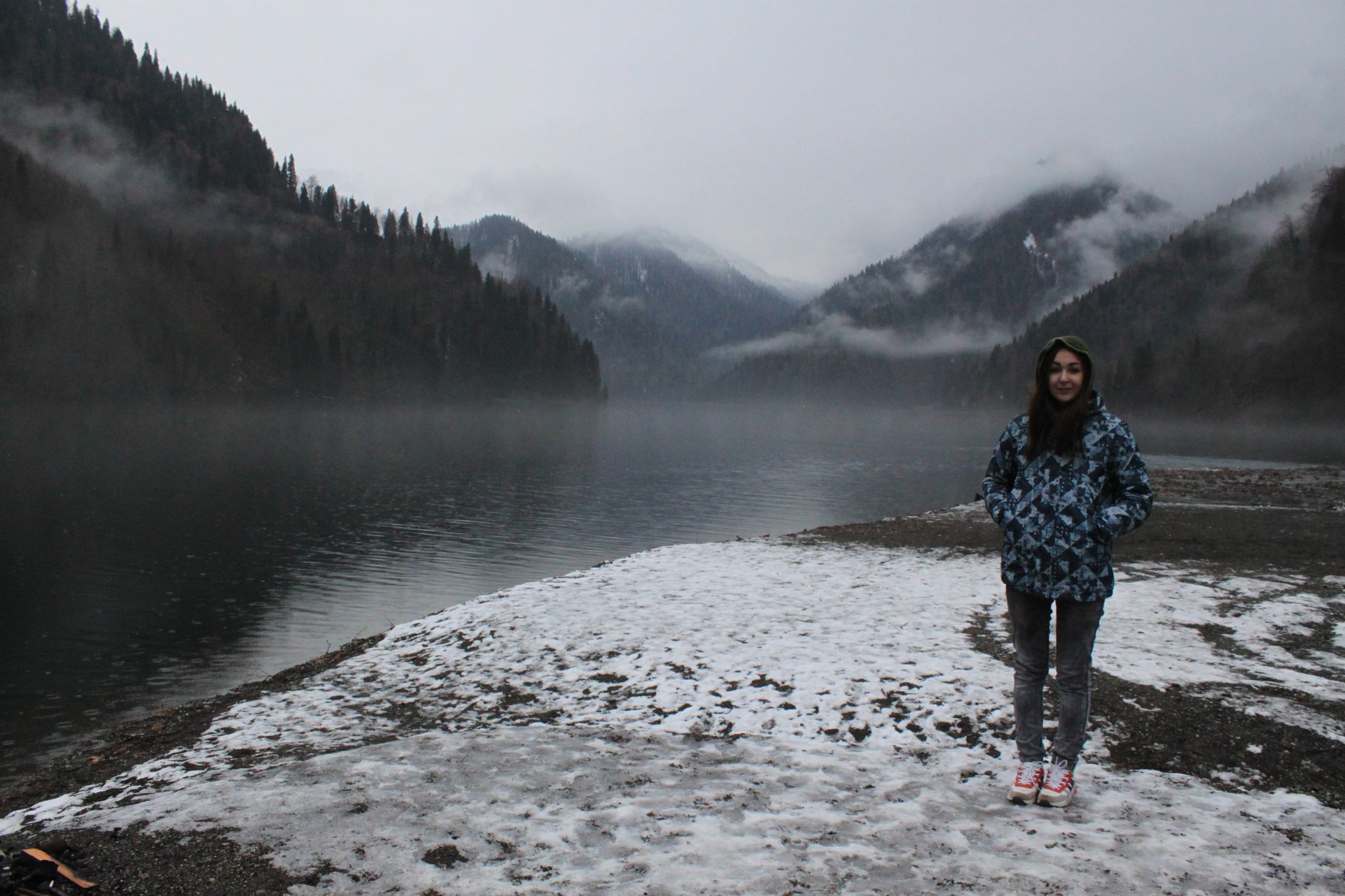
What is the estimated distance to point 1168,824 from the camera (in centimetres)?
505

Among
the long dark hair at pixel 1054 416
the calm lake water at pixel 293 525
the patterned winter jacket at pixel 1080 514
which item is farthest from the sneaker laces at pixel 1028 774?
the calm lake water at pixel 293 525

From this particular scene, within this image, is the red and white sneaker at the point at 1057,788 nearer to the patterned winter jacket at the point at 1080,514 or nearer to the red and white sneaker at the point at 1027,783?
the red and white sneaker at the point at 1027,783

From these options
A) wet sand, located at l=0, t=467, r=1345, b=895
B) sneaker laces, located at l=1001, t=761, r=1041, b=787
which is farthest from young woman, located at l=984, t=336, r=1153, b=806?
wet sand, located at l=0, t=467, r=1345, b=895

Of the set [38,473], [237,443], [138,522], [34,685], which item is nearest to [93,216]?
[237,443]

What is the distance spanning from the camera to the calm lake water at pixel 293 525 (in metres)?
15.1

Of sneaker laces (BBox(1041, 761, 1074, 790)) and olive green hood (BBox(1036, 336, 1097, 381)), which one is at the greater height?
olive green hood (BBox(1036, 336, 1097, 381))

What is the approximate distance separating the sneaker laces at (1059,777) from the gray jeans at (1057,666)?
0.17 feet

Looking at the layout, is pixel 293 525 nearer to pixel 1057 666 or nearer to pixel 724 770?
pixel 724 770

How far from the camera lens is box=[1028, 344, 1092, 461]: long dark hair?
517 cm

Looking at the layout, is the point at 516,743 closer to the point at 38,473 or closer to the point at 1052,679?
the point at 1052,679

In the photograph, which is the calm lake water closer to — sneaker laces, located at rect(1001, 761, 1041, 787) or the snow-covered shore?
the snow-covered shore

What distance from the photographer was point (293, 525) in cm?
3077

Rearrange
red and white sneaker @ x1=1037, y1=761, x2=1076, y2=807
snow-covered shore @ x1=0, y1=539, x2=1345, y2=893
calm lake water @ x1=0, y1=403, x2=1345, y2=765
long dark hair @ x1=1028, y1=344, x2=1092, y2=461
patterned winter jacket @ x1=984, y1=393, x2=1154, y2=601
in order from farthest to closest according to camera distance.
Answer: calm lake water @ x1=0, y1=403, x2=1345, y2=765
red and white sneaker @ x1=1037, y1=761, x2=1076, y2=807
long dark hair @ x1=1028, y1=344, x2=1092, y2=461
patterned winter jacket @ x1=984, y1=393, x2=1154, y2=601
snow-covered shore @ x1=0, y1=539, x2=1345, y2=893

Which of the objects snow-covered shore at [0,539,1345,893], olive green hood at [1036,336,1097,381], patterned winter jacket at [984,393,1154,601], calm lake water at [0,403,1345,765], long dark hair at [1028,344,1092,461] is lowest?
calm lake water at [0,403,1345,765]
